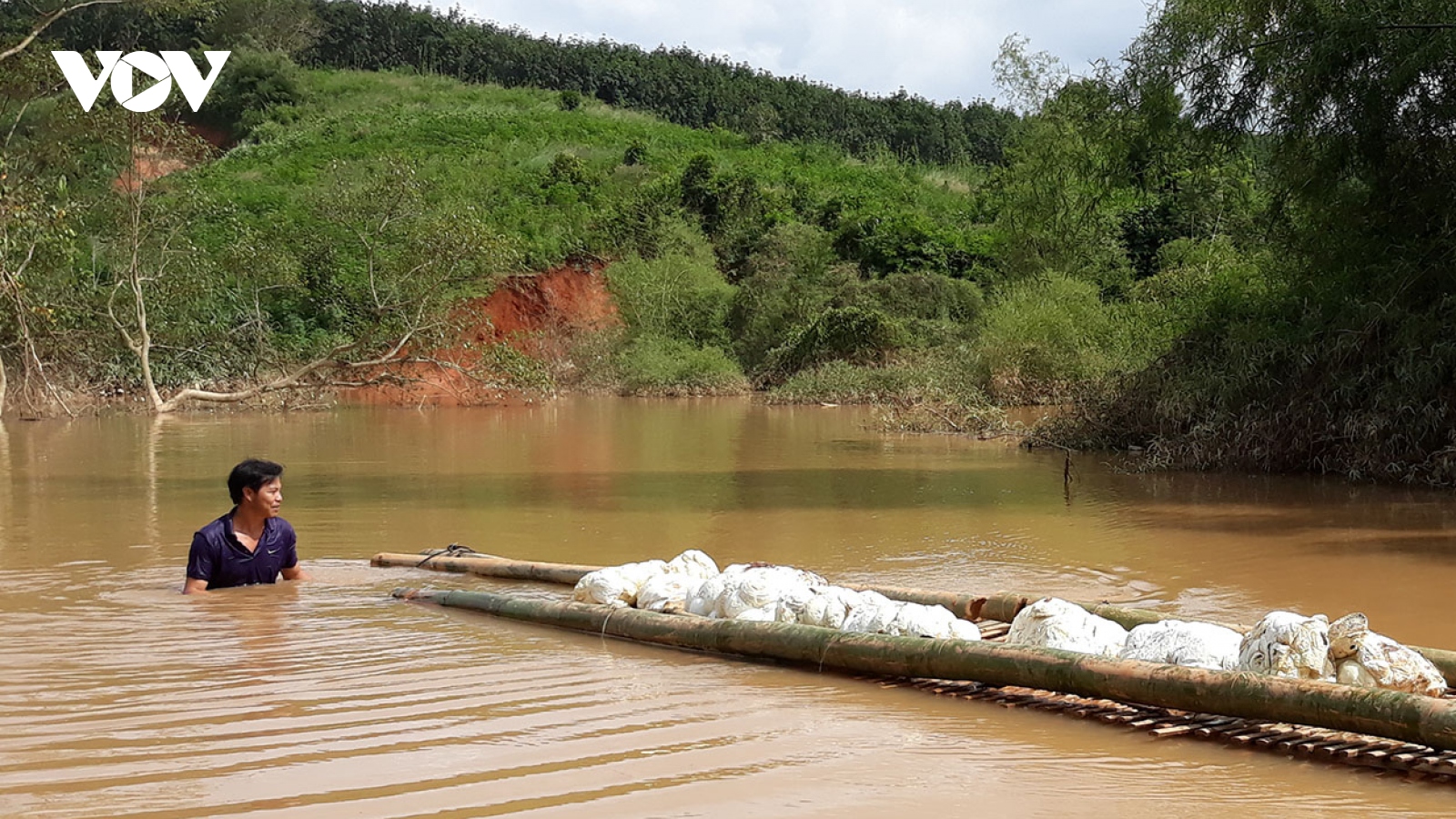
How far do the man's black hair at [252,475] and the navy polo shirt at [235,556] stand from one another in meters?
0.23

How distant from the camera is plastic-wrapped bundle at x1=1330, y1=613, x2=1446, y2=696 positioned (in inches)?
172

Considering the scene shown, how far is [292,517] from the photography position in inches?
440

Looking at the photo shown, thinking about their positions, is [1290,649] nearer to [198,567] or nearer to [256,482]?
[256,482]

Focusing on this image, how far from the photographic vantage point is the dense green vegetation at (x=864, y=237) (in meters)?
12.5

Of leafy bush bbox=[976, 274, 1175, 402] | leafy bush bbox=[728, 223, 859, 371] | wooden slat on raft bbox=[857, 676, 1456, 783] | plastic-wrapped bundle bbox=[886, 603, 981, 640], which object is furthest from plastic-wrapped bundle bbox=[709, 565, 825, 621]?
leafy bush bbox=[728, 223, 859, 371]

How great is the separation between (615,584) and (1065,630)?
231cm

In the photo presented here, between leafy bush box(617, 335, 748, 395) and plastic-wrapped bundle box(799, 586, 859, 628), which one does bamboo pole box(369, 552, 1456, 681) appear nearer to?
plastic-wrapped bundle box(799, 586, 859, 628)

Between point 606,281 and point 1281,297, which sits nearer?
point 1281,297

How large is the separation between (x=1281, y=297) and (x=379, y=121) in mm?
47281

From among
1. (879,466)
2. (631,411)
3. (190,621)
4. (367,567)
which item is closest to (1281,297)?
(879,466)

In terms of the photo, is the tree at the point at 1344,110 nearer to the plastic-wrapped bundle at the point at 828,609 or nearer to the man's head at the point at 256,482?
the plastic-wrapped bundle at the point at 828,609

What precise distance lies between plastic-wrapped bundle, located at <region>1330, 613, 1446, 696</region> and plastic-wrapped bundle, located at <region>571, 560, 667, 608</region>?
3.21m

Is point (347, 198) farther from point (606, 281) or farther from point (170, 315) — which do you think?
point (606, 281)

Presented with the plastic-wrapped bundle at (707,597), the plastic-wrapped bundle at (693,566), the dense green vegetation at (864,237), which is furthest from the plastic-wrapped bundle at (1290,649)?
the dense green vegetation at (864,237)
